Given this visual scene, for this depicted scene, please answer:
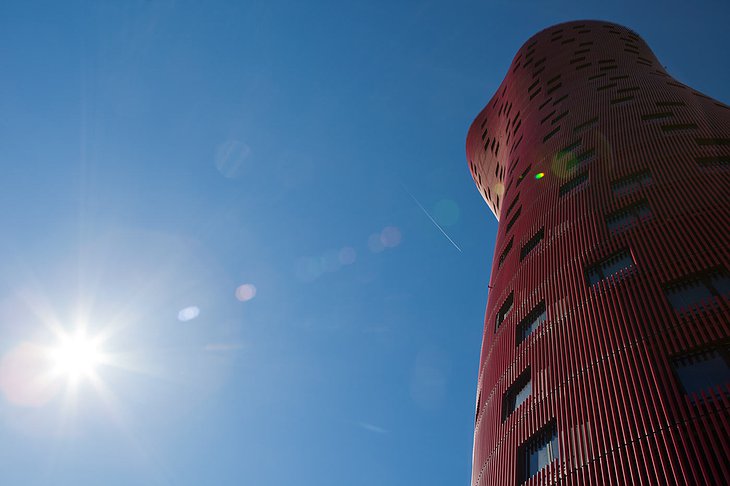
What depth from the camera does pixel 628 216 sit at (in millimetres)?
15031

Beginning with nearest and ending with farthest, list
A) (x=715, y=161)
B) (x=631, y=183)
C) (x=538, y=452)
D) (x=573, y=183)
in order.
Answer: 1. (x=538, y=452)
2. (x=715, y=161)
3. (x=631, y=183)
4. (x=573, y=183)

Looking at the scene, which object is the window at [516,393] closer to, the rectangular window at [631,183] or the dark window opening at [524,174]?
the rectangular window at [631,183]

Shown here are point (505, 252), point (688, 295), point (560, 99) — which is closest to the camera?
point (688, 295)

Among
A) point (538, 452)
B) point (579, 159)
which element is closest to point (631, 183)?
point (579, 159)

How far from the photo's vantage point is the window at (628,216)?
1445 cm

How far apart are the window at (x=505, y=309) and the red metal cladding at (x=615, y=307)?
0.07 m

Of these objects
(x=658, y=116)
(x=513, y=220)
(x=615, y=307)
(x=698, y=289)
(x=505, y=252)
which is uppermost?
(x=658, y=116)

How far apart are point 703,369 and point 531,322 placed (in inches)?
215

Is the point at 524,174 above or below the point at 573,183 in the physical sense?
above

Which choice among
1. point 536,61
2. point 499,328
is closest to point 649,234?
point 499,328

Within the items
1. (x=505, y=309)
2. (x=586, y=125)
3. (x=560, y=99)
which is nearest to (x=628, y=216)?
(x=505, y=309)

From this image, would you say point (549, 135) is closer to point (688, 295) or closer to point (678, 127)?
point (678, 127)

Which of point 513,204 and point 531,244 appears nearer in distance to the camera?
point 531,244

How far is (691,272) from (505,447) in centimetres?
568
